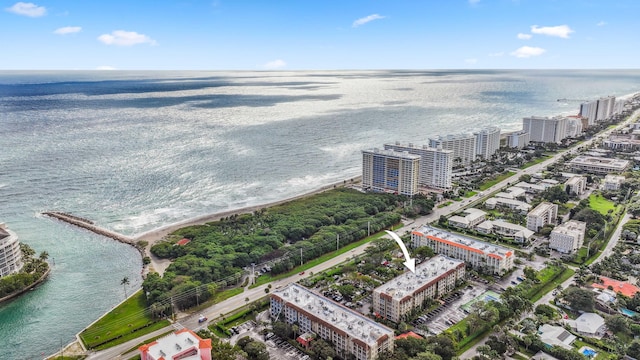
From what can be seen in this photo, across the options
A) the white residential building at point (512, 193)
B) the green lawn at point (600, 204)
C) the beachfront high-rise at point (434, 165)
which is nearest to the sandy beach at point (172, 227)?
the beachfront high-rise at point (434, 165)

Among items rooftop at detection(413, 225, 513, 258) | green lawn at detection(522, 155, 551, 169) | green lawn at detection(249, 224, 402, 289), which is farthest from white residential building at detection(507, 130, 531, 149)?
green lawn at detection(249, 224, 402, 289)

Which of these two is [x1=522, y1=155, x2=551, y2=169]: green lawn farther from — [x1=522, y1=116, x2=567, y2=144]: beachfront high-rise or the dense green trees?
the dense green trees

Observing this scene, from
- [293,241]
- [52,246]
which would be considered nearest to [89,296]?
[52,246]

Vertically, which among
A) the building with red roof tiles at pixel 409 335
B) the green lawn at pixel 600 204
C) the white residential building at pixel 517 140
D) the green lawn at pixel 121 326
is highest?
the white residential building at pixel 517 140

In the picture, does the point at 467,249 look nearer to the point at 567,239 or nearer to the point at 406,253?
the point at 567,239

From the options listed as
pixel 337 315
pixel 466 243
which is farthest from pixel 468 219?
pixel 337 315

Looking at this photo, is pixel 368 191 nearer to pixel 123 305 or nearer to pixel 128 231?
pixel 128 231

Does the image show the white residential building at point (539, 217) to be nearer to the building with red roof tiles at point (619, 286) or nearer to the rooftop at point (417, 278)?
the building with red roof tiles at point (619, 286)
